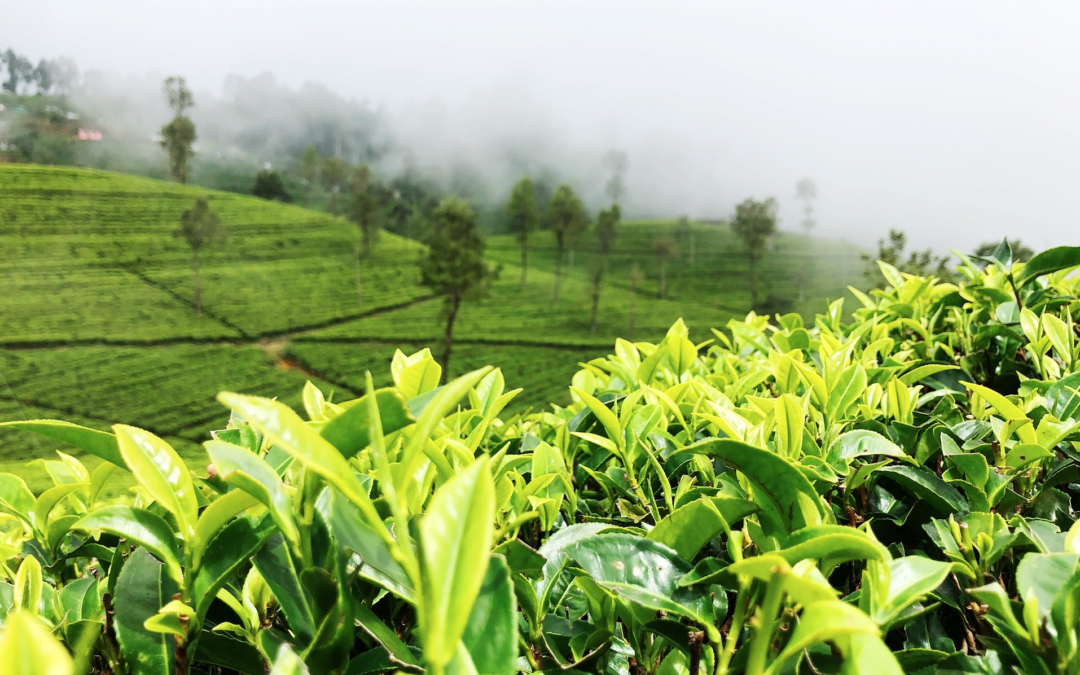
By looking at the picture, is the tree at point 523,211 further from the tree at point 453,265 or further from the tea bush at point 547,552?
the tea bush at point 547,552

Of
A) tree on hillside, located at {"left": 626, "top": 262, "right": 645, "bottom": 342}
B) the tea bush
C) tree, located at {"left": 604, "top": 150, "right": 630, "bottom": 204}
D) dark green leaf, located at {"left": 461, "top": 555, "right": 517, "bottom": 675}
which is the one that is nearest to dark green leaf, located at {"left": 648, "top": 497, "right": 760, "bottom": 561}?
the tea bush

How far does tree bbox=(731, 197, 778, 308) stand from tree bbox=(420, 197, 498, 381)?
484 inches

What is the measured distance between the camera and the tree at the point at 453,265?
2097 centimetres

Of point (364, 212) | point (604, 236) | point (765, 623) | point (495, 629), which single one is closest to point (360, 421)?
point (495, 629)

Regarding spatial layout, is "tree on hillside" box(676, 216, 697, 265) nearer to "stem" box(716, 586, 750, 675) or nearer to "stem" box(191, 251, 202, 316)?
"stem" box(191, 251, 202, 316)

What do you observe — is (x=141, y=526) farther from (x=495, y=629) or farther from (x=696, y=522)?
(x=696, y=522)

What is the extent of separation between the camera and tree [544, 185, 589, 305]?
83.8ft

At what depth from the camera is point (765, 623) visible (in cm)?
26

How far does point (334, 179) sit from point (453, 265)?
9.32 meters

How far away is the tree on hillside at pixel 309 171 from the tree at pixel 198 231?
4787 mm

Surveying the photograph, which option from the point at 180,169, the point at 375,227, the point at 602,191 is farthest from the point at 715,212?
the point at 180,169

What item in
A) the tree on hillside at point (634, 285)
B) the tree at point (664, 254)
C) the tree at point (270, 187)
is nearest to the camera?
the tree on hillside at point (634, 285)

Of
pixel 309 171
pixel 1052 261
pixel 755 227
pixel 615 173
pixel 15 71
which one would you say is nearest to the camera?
pixel 1052 261

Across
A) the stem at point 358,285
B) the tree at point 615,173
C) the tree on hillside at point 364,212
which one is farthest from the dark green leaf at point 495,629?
the tree at point 615,173
